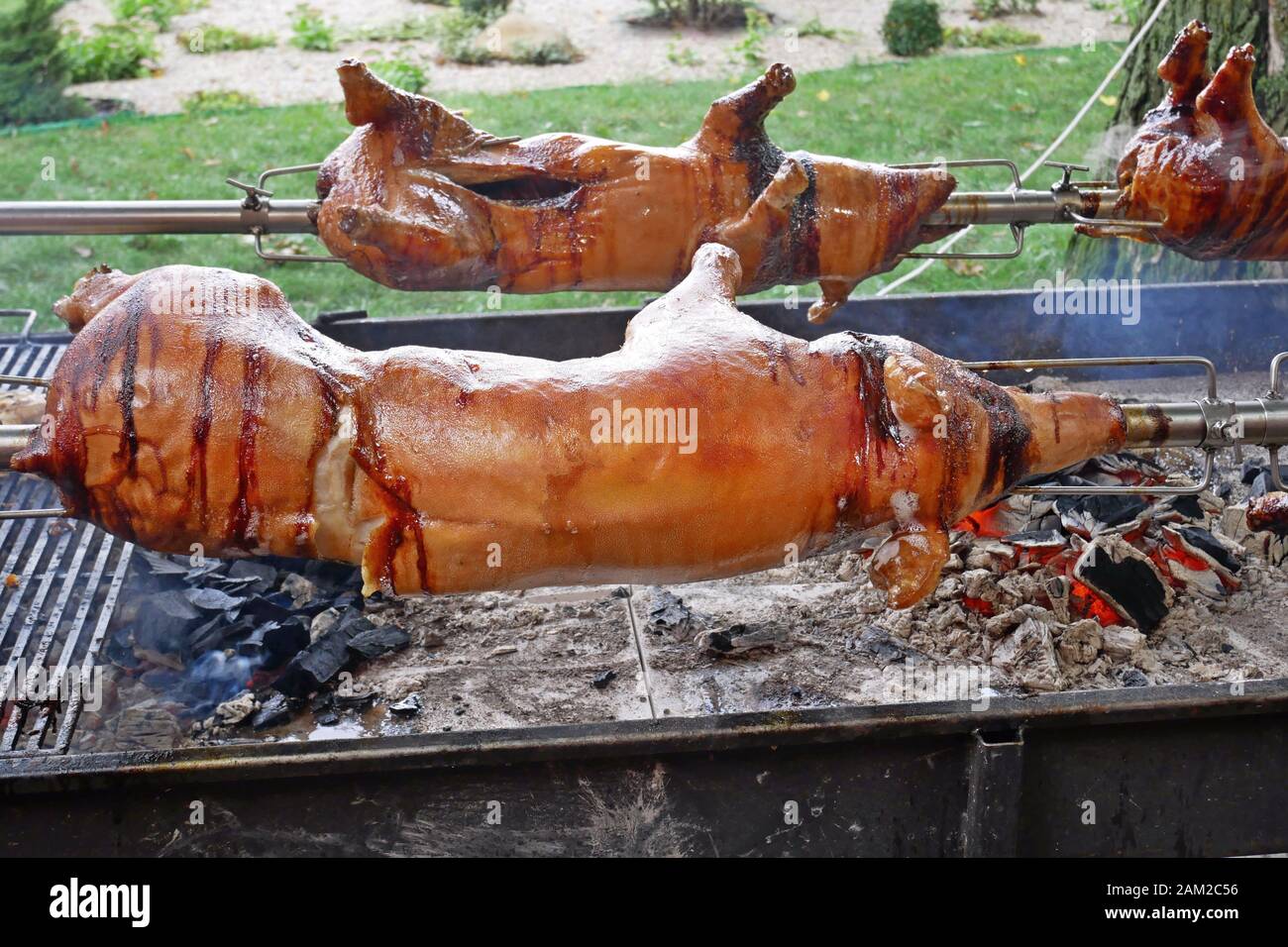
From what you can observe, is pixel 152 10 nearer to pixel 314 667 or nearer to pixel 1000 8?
pixel 1000 8

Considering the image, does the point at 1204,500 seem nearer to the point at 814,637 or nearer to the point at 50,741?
the point at 814,637

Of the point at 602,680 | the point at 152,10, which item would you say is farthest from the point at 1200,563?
the point at 152,10

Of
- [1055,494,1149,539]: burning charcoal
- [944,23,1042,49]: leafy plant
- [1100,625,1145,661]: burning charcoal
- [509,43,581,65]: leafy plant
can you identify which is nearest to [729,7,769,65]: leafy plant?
[509,43,581,65]: leafy plant

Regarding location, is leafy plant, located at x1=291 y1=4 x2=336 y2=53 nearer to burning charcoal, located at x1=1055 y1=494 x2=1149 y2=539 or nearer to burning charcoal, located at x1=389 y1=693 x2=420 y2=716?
burning charcoal, located at x1=1055 y1=494 x2=1149 y2=539

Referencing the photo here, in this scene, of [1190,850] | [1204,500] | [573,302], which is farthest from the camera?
[573,302]

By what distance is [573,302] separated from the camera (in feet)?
26.1

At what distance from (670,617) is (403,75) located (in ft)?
27.5

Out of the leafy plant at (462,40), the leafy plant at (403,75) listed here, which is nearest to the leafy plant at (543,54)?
the leafy plant at (462,40)

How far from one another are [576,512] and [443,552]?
269mm

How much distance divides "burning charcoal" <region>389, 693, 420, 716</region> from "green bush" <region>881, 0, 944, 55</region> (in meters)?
10.1

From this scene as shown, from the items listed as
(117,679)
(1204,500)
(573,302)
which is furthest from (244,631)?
(573,302)

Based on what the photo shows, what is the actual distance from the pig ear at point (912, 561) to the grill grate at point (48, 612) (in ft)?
7.05

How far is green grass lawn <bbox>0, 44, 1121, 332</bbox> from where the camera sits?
786 cm

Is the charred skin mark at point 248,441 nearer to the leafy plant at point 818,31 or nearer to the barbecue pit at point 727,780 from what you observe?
the barbecue pit at point 727,780
